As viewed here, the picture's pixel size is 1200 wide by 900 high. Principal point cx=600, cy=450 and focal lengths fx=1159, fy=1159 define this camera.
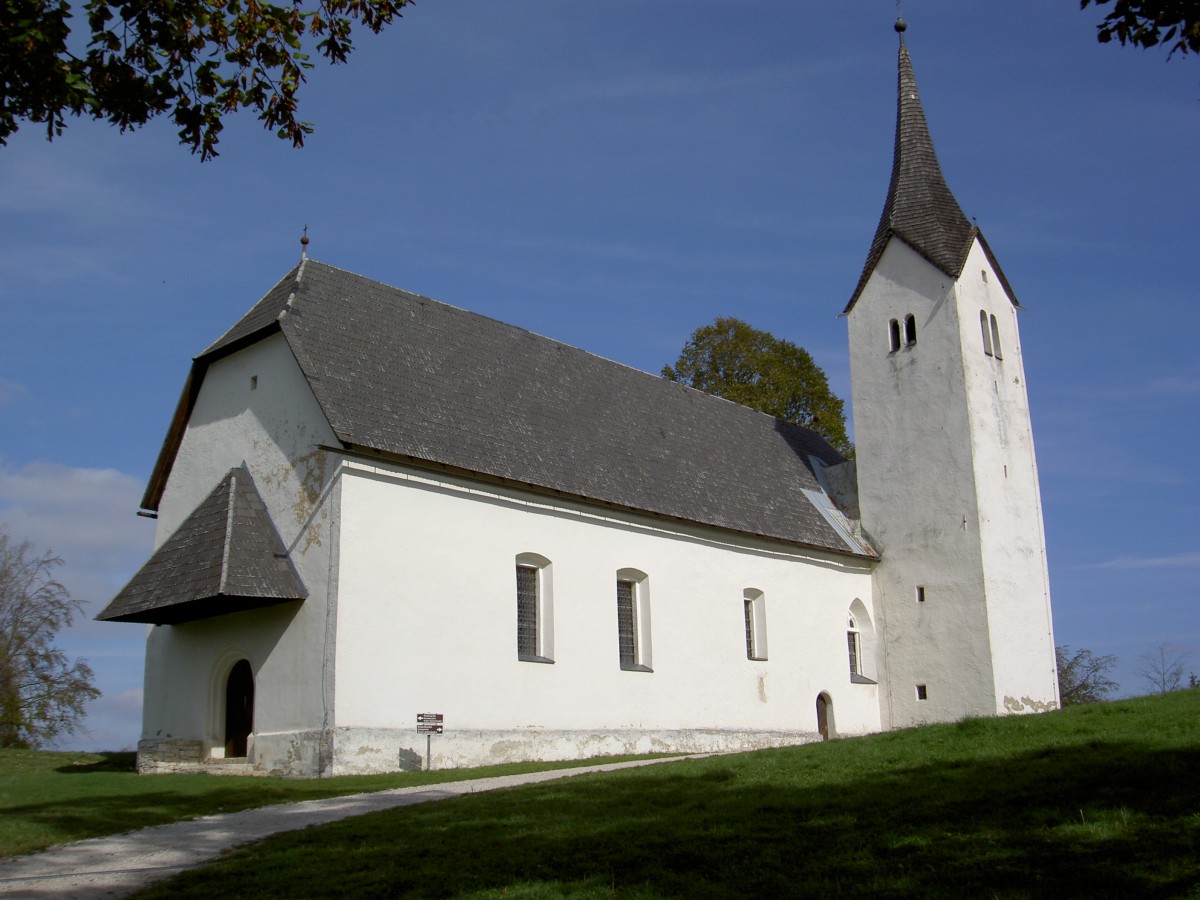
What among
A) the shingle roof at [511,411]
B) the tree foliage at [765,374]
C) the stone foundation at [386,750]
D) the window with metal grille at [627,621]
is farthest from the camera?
the tree foliage at [765,374]

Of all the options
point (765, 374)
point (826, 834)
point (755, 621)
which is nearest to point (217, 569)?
point (755, 621)

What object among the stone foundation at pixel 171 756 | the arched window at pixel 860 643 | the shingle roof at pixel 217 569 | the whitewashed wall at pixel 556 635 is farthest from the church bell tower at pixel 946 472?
the stone foundation at pixel 171 756

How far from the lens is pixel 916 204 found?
1286 inches

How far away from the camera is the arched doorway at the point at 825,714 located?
28.8m

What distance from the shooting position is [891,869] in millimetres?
8797

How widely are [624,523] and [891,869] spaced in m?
16.4

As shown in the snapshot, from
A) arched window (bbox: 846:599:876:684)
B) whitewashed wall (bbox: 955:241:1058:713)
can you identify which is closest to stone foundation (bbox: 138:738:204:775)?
arched window (bbox: 846:599:876:684)

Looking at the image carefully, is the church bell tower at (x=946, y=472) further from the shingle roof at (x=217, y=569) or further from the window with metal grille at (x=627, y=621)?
the shingle roof at (x=217, y=569)

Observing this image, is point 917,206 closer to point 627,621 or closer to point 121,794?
point 627,621

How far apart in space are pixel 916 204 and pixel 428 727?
21.0 meters

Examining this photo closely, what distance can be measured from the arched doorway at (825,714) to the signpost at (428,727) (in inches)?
475

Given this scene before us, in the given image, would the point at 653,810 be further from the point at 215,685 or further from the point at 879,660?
the point at 879,660

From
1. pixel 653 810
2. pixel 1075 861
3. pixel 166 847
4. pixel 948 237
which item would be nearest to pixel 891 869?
pixel 1075 861

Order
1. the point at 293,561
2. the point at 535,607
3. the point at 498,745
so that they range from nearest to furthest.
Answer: the point at 293,561, the point at 498,745, the point at 535,607
